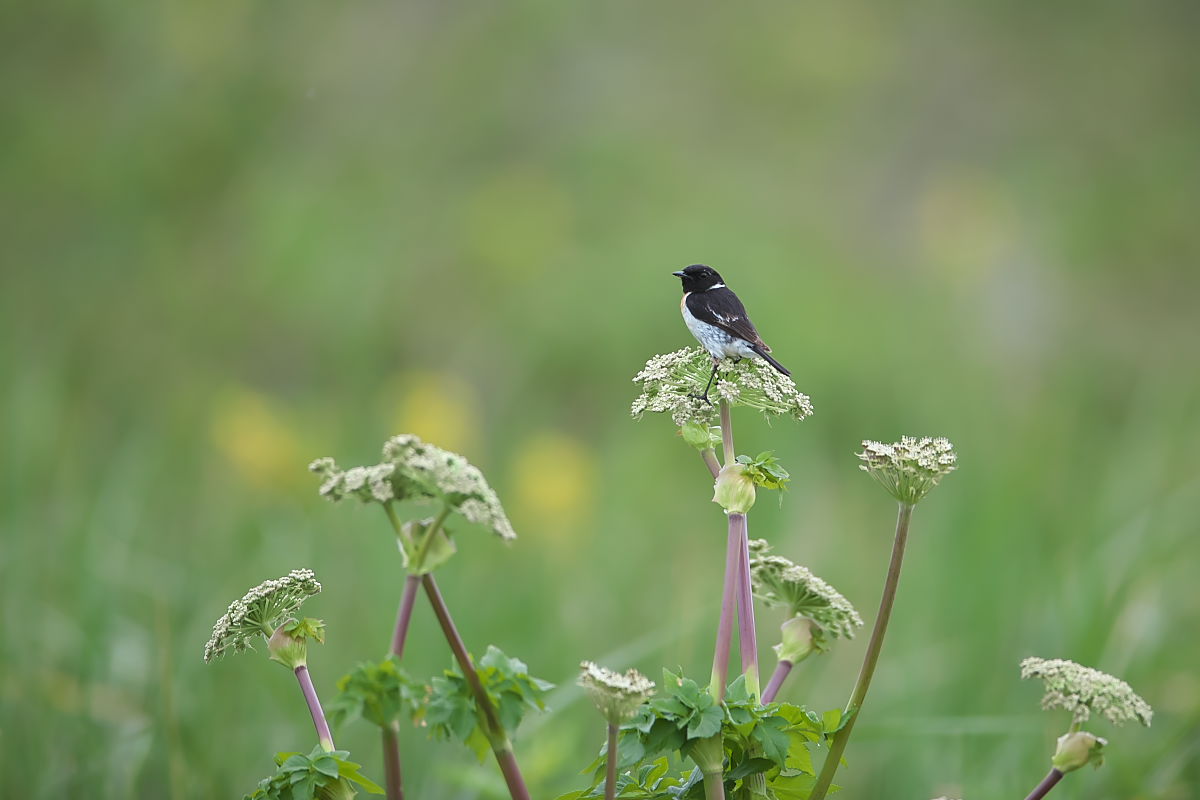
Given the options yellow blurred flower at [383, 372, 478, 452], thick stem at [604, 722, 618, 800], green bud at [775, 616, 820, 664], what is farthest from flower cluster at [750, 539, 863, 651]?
yellow blurred flower at [383, 372, 478, 452]

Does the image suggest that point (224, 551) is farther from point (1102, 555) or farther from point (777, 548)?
point (1102, 555)

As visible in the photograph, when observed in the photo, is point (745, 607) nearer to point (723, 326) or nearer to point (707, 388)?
point (707, 388)

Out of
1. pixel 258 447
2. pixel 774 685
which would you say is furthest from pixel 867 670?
pixel 258 447

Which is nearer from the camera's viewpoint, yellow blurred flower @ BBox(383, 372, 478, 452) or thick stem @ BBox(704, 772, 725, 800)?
thick stem @ BBox(704, 772, 725, 800)

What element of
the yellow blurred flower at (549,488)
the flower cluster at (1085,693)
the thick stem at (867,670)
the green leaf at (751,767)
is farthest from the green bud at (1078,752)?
the yellow blurred flower at (549,488)

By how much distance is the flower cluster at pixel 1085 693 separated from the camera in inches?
53.6

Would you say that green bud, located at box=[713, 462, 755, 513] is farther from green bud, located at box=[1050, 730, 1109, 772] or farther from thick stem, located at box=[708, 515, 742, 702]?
green bud, located at box=[1050, 730, 1109, 772]

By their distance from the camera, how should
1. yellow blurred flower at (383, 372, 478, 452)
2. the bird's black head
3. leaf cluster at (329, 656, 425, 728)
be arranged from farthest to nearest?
yellow blurred flower at (383, 372, 478, 452) → the bird's black head → leaf cluster at (329, 656, 425, 728)

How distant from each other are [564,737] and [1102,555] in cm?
220

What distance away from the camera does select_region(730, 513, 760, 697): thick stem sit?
1.40 metres

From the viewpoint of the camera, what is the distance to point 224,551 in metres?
4.27

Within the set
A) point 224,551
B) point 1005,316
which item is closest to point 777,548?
point 224,551

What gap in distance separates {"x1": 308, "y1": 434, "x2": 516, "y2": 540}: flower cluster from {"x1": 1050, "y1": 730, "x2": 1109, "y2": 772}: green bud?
73 cm

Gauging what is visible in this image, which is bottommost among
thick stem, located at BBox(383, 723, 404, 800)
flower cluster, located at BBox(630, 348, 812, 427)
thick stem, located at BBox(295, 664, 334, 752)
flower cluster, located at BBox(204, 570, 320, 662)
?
thick stem, located at BBox(383, 723, 404, 800)
